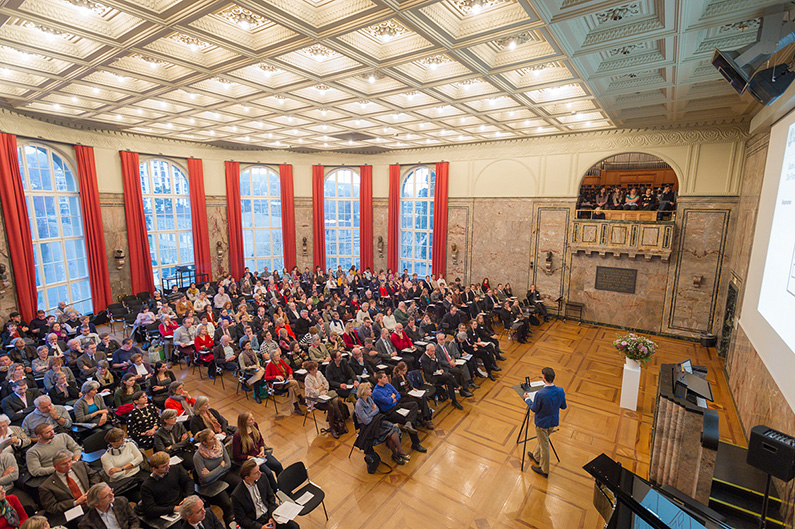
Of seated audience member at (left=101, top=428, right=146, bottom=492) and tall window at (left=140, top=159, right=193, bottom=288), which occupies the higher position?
tall window at (left=140, top=159, right=193, bottom=288)

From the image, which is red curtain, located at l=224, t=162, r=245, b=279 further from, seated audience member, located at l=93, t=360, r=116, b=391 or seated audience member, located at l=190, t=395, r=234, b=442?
seated audience member, located at l=190, t=395, r=234, b=442

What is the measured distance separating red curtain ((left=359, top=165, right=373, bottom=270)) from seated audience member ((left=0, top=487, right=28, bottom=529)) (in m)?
14.5

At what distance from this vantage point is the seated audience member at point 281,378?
23.6 feet

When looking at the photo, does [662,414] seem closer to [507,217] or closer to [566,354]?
[566,354]

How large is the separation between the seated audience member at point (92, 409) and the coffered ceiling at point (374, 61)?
213 inches

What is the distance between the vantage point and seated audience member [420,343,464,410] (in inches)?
299

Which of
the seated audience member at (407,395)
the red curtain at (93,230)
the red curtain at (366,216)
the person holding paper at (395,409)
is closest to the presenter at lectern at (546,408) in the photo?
the person holding paper at (395,409)

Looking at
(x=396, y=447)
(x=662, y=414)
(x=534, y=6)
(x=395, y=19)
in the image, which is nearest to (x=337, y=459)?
(x=396, y=447)

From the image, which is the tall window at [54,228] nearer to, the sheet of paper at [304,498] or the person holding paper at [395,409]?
the person holding paper at [395,409]

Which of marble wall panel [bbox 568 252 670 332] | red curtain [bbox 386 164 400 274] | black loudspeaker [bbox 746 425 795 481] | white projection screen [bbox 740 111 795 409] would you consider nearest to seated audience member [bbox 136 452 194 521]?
black loudspeaker [bbox 746 425 795 481]

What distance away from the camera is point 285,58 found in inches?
258

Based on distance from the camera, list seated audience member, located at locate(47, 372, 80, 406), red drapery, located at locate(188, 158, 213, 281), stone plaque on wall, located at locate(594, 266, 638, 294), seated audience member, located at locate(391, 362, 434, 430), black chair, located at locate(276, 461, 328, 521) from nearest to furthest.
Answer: black chair, located at locate(276, 461, 328, 521)
seated audience member, located at locate(47, 372, 80, 406)
seated audience member, located at locate(391, 362, 434, 430)
stone plaque on wall, located at locate(594, 266, 638, 294)
red drapery, located at locate(188, 158, 213, 281)

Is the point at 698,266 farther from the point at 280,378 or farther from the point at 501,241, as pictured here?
the point at 280,378

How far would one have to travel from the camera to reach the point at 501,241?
48.5 ft
